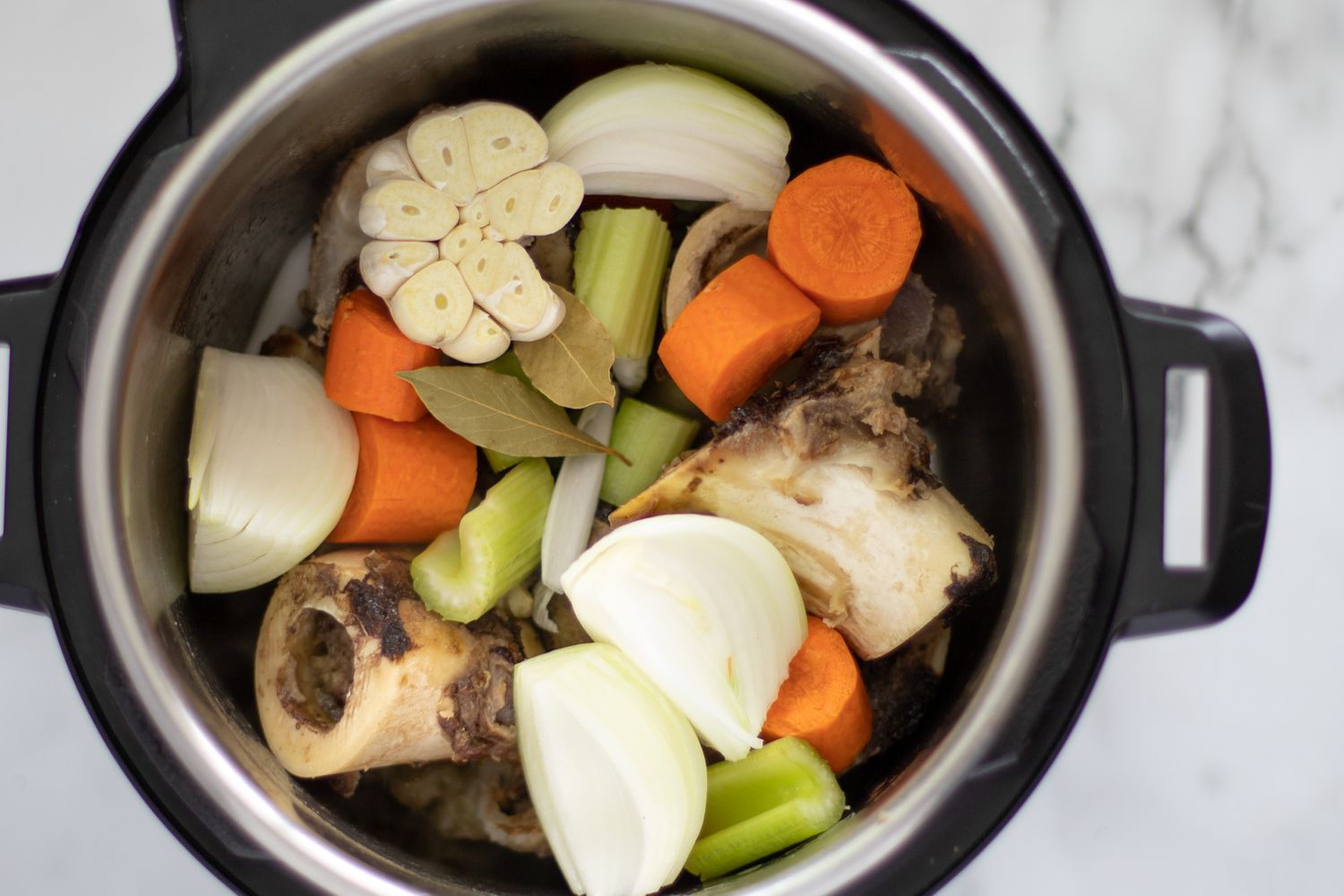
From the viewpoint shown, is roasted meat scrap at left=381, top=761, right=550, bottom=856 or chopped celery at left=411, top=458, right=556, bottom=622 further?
roasted meat scrap at left=381, top=761, right=550, bottom=856

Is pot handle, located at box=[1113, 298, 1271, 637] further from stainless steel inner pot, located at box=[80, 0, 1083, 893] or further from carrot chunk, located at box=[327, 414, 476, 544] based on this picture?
carrot chunk, located at box=[327, 414, 476, 544]

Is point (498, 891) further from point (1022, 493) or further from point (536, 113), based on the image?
point (536, 113)

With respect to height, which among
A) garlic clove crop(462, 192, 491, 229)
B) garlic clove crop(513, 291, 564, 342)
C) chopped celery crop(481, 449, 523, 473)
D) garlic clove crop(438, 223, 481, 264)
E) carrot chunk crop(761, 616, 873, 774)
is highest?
garlic clove crop(462, 192, 491, 229)

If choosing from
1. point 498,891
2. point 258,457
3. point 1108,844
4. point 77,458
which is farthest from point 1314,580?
point 77,458

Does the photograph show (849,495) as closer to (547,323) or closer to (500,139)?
(547,323)

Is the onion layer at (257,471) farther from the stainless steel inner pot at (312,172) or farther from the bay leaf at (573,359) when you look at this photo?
the bay leaf at (573,359)

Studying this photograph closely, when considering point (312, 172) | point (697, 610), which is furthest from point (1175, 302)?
point (312, 172)

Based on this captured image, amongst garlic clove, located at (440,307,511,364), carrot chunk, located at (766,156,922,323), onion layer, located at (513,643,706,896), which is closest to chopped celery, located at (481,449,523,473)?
garlic clove, located at (440,307,511,364)

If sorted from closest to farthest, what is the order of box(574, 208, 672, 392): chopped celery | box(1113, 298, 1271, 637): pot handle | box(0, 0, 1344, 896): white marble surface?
box(1113, 298, 1271, 637): pot handle, box(574, 208, 672, 392): chopped celery, box(0, 0, 1344, 896): white marble surface
